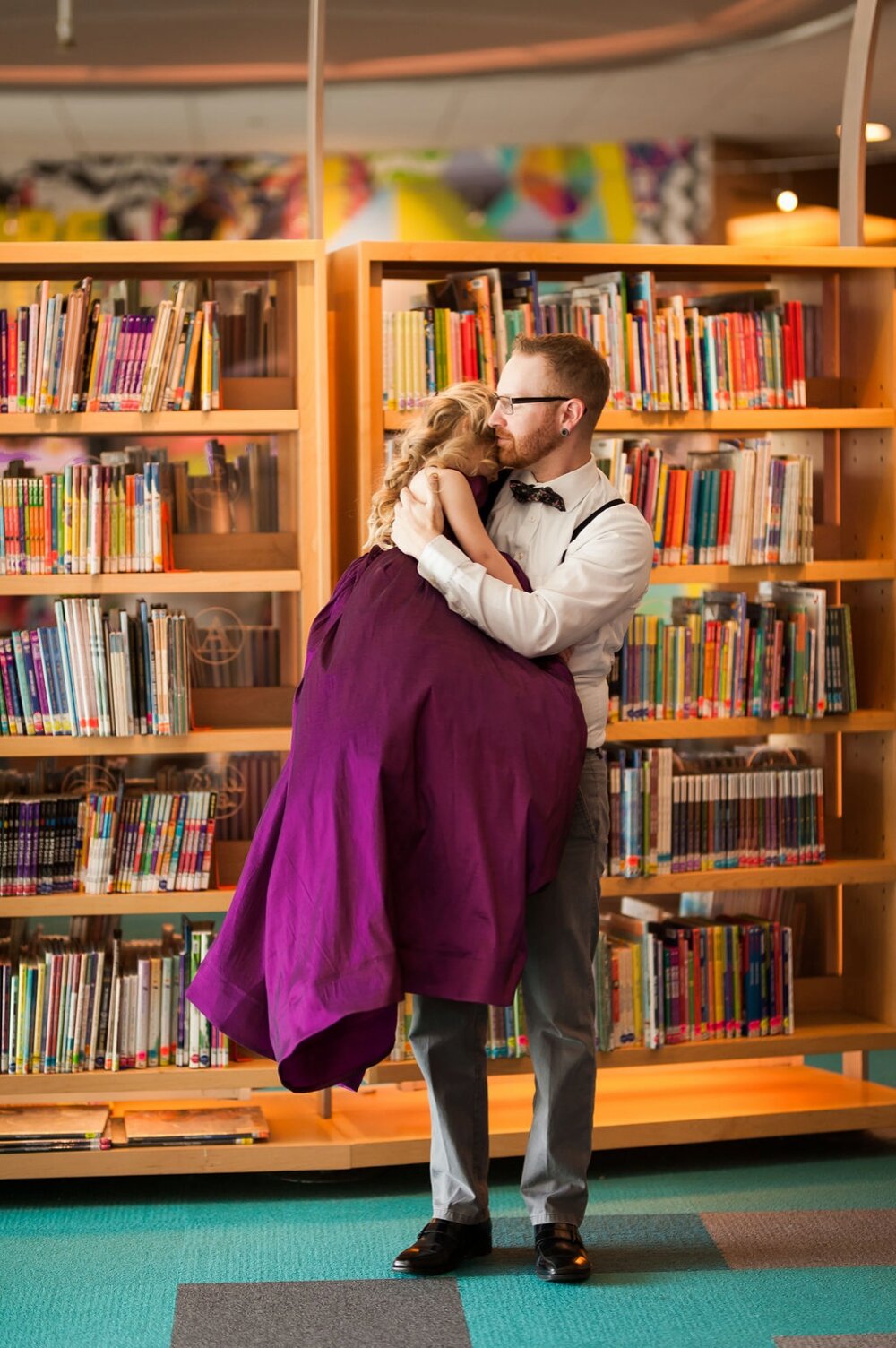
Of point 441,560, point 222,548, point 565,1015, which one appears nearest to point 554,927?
point 565,1015

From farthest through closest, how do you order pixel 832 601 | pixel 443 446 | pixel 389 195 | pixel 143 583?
1. pixel 389 195
2. pixel 832 601
3. pixel 143 583
4. pixel 443 446

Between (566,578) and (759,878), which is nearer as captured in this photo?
(566,578)

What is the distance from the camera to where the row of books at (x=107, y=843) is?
331cm

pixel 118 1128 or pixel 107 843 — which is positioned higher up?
pixel 107 843

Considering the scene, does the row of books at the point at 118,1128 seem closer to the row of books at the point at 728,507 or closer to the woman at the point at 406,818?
the woman at the point at 406,818

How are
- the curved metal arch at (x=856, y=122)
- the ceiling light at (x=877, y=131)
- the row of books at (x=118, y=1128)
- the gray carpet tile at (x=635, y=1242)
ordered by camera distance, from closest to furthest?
the gray carpet tile at (x=635, y=1242), the row of books at (x=118, y=1128), the curved metal arch at (x=856, y=122), the ceiling light at (x=877, y=131)

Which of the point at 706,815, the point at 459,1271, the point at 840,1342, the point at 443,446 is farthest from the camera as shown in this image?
the point at 706,815

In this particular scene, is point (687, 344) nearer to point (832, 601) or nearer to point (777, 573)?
point (777, 573)

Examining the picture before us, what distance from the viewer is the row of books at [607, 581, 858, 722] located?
3480 millimetres

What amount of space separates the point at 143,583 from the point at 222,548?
252 millimetres

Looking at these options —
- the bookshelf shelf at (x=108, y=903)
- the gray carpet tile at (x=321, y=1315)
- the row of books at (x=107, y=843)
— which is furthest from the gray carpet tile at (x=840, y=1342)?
the row of books at (x=107, y=843)

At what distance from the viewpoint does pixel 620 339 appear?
3.42 metres

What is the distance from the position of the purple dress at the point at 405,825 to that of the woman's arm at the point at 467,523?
0.10 metres

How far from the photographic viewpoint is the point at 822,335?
3.75 m
